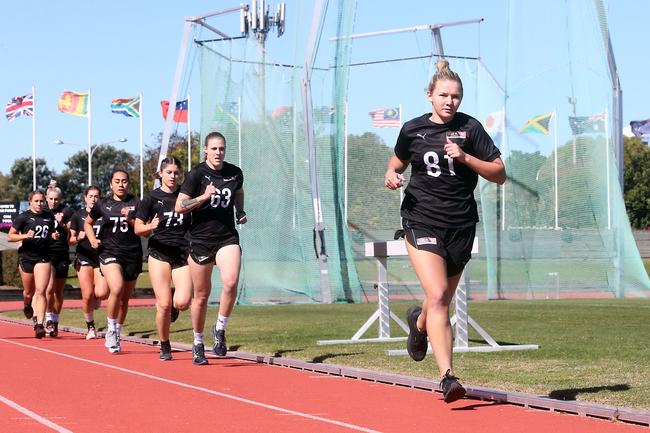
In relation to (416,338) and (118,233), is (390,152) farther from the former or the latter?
(416,338)

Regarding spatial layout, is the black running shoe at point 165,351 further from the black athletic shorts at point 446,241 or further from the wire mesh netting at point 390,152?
the wire mesh netting at point 390,152

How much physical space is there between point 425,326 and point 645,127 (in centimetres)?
8161

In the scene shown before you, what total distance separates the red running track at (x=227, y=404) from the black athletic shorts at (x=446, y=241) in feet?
3.20

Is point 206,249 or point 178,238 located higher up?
point 178,238

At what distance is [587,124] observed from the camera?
25250 millimetres

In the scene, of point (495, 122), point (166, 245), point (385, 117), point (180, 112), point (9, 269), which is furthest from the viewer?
point (180, 112)

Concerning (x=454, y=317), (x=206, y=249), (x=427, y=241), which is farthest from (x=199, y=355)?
(x=427, y=241)

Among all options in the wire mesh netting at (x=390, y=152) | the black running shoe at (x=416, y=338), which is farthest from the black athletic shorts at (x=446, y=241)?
the wire mesh netting at (x=390, y=152)

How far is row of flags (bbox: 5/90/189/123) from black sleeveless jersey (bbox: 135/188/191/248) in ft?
159

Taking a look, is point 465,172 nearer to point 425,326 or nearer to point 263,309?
point 425,326

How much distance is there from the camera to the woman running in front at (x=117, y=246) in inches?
540

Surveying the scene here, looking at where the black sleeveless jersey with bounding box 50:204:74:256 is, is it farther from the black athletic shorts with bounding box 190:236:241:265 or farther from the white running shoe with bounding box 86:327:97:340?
the black athletic shorts with bounding box 190:236:241:265

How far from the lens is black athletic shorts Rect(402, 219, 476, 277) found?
8031 millimetres

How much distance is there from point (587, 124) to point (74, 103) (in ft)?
147
